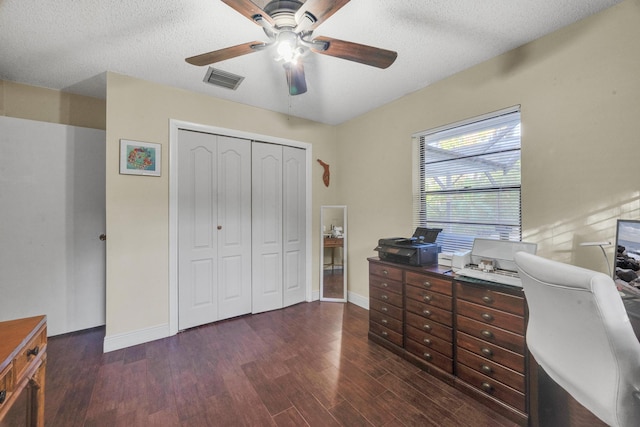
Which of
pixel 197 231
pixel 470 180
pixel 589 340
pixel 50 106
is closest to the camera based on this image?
pixel 589 340

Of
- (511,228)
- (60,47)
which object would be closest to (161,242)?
(60,47)

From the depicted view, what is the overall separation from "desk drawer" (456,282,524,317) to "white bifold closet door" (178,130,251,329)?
2.37 meters

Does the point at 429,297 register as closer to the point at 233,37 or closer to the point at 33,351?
the point at 33,351

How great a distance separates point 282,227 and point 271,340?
1419 millimetres

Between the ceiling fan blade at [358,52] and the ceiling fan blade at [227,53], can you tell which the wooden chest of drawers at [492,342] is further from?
the ceiling fan blade at [227,53]

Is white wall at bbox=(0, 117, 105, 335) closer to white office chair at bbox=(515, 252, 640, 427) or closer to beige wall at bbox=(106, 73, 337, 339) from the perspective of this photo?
beige wall at bbox=(106, 73, 337, 339)

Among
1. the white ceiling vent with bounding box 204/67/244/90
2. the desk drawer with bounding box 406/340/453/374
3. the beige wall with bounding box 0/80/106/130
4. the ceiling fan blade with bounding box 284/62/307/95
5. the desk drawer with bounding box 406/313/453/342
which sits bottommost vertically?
the desk drawer with bounding box 406/340/453/374

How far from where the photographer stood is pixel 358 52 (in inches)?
61.4

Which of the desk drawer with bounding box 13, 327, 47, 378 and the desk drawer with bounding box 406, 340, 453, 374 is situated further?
the desk drawer with bounding box 406, 340, 453, 374

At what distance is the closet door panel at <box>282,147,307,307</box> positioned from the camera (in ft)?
11.6

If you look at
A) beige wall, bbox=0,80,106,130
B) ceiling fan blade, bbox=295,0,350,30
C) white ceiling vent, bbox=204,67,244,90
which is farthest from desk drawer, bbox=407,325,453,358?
beige wall, bbox=0,80,106,130

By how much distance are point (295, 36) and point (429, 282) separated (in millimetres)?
1972

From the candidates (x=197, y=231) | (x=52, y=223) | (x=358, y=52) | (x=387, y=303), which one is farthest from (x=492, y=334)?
(x=52, y=223)

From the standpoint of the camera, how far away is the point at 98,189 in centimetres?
288
